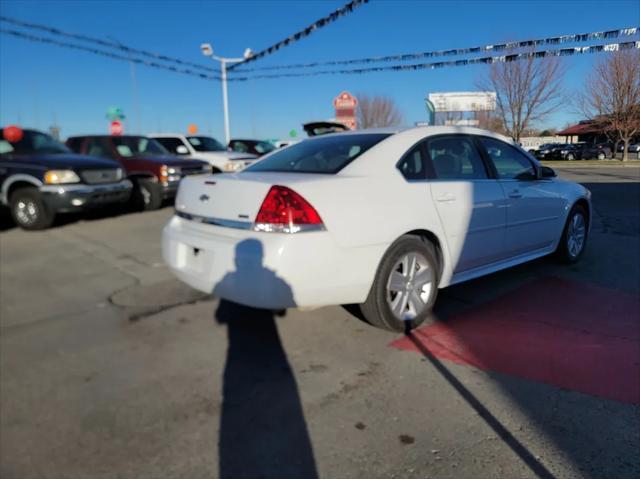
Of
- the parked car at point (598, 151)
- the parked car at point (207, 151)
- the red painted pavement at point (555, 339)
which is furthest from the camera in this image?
the parked car at point (207, 151)

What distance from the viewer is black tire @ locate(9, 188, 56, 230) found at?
25.2 ft

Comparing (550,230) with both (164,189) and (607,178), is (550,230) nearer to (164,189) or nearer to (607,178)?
(164,189)

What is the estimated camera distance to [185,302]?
4195 millimetres

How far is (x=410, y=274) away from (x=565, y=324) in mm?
1287

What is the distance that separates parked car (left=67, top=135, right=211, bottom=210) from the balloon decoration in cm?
175

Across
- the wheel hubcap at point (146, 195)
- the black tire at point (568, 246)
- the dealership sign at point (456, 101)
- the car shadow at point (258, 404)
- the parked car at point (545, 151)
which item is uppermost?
the dealership sign at point (456, 101)

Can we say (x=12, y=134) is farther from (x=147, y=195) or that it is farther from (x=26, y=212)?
(x=147, y=195)

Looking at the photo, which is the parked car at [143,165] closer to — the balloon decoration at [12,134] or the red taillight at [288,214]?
the balloon decoration at [12,134]

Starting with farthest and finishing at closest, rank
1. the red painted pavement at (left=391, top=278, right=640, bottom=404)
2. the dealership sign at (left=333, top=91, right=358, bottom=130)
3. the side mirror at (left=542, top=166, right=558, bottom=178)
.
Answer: the dealership sign at (left=333, top=91, right=358, bottom=130) → the side mirror at (left=542, top=166, right=558, bottom=178) → the red painted pavement at (left=391, top=278, right=640, bottom=404)

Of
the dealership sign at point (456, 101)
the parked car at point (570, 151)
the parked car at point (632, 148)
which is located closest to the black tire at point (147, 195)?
the parked car at point (632, 148)

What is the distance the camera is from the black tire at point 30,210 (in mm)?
7668

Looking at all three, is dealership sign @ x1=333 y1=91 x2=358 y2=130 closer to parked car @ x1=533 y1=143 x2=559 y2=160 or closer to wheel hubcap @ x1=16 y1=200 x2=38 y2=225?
parked car @ x1=533 y1=143 x2=559 y2=160

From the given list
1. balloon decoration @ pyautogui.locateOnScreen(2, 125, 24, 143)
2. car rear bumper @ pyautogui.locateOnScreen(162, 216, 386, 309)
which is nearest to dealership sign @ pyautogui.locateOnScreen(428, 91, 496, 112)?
balloon decoration @ pyautogui.locateOnScreen(2, 125, 24, 143)

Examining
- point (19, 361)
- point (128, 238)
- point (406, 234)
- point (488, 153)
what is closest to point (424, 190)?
point (406, 234)
